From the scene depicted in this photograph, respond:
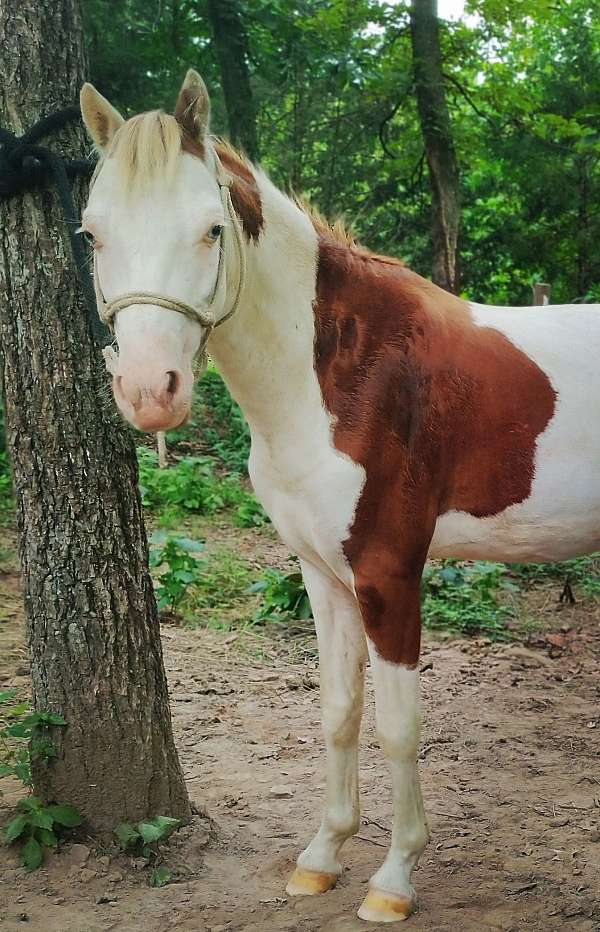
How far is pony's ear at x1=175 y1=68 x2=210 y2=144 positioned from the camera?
7.06ft

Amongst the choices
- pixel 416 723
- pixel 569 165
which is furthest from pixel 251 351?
pixel 569 165

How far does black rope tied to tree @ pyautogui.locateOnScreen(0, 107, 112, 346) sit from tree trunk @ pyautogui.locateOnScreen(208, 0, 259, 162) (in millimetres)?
6954

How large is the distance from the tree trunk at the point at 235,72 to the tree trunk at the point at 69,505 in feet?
22.5

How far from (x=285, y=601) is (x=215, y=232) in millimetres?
3585

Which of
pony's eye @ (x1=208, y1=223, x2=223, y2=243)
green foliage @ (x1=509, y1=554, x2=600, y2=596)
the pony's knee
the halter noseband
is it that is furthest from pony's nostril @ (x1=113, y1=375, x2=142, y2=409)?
green foliage @ (x1=509, y1=554, x2=600, y2=596)

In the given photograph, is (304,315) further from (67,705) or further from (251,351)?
(67,705)

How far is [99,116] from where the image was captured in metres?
2.17

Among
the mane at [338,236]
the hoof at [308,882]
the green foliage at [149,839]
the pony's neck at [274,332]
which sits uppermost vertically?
the mane at [338,236]

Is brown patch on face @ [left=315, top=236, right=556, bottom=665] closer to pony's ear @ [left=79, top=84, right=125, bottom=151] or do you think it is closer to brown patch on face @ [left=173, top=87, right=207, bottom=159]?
brown patch on face @ [left=173, top=87, right=207, bottom=159]

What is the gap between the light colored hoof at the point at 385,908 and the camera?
255cm

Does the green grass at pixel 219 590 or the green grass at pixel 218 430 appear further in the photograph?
the green grass at pixel 218 430

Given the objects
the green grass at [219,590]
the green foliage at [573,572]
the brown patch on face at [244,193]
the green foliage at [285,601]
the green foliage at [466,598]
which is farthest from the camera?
the green foliage at [573,572]

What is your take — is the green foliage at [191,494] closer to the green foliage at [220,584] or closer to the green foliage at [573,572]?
the green foliage at [220,584]

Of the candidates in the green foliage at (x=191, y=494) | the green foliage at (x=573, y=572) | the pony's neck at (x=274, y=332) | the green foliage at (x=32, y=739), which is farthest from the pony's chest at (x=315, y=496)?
the green foliage at (x=191, y=494)
